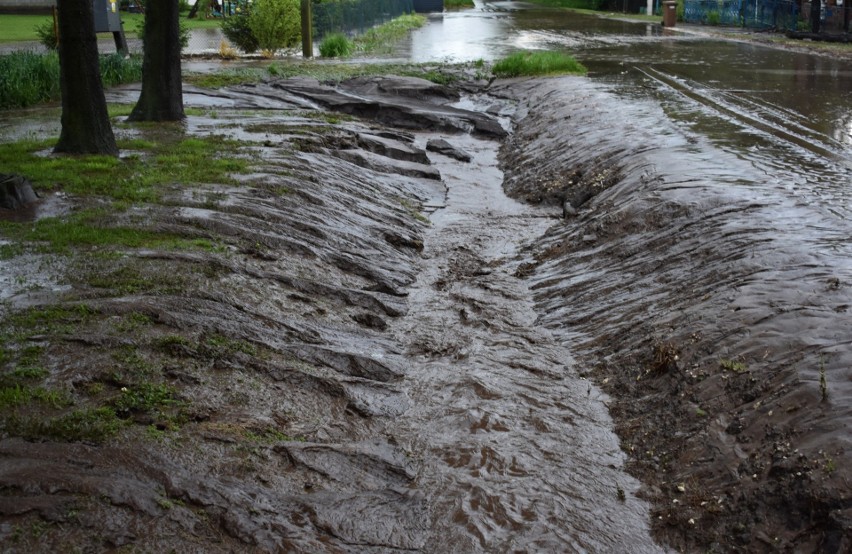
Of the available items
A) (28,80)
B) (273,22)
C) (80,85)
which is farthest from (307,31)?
A: (80,85)

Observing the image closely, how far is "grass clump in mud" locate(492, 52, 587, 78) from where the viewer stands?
23.9 metres

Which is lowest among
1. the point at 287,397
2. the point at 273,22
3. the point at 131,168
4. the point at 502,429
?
the point at 502,429

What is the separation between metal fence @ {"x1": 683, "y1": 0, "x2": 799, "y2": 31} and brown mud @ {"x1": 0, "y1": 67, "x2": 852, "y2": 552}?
2757cm

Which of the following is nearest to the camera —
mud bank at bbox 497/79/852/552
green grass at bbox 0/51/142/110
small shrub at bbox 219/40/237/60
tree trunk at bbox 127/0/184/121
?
mud bank at bbox 497/79/852/552

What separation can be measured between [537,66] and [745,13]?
811 inches

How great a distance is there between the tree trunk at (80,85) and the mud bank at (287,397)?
2.17 meters

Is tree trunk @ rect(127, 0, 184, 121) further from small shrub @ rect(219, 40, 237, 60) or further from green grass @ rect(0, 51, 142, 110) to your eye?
small shrub @ rect(219, 40, 237, 60)

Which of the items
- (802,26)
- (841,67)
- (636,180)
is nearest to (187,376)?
(636,180)

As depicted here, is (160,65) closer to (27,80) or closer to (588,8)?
(27,80)

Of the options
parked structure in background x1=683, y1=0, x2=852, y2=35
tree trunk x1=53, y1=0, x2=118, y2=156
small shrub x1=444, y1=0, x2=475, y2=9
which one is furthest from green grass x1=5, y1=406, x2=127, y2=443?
small shrub x1=444, y1=0, x2=475, y2=9

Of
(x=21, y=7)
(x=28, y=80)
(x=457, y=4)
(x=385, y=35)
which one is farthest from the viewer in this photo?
(x=457, y=4)

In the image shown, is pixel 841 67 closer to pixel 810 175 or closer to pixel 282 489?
pixel 810 175

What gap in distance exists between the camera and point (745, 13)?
4050 cm

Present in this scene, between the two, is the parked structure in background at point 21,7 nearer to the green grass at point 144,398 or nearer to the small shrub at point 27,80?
the small shrub at point 27,80
